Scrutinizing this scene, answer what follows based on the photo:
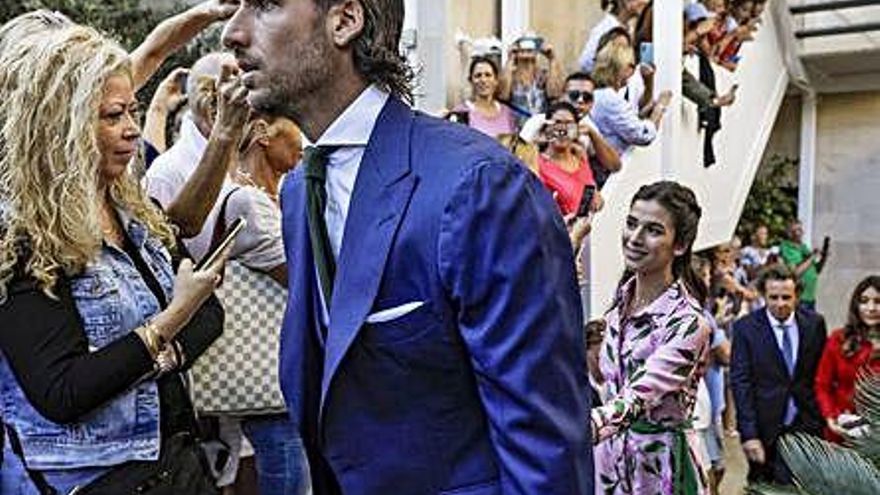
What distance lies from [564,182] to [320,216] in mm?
3902

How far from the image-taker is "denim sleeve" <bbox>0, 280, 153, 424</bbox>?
1915 mm

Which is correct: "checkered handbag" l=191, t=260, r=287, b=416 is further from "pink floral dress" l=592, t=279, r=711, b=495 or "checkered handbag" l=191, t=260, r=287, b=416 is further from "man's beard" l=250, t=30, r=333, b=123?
"man's beard" l=250, t=30, r=333, b=123

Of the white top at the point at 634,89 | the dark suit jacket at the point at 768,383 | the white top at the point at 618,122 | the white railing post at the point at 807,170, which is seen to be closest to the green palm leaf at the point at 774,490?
the dark suit jacket at the point at 768,383

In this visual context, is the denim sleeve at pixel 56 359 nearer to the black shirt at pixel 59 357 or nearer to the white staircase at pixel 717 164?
the black shirt at pixel 59 357

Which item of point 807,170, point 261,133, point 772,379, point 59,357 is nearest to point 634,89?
point 772,379

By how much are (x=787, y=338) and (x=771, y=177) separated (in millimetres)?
8501

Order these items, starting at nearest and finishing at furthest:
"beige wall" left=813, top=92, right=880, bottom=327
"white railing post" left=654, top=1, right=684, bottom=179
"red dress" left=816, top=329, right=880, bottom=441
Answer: "red dress" left=816, top=329, right=880, bottom=441
"white railing post" left=654, top=1, right=684, bottom=179
"beige wall" left=813, top=92, right=880, bottom=327

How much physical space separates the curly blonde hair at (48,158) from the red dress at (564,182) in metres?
3.40

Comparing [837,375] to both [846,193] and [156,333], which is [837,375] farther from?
[846,193]

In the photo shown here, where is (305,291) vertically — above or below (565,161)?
above

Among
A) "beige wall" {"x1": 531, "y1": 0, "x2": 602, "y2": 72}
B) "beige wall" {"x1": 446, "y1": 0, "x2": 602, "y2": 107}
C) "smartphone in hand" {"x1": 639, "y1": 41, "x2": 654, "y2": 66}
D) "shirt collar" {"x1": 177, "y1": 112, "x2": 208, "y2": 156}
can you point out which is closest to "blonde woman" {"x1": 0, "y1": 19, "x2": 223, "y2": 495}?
"shirt collar" {"x1": 177, "y1": 112, "x2": 208, "y2": 156}

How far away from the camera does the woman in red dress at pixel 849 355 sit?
462cm

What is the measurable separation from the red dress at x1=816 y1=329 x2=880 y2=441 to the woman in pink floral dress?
1608mm

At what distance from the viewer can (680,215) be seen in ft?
11.0
